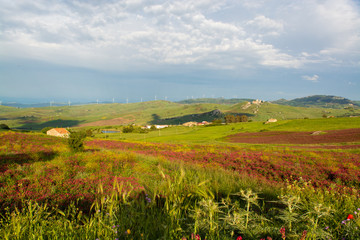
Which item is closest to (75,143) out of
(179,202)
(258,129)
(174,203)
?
(179,202)

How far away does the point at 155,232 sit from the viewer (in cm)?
333

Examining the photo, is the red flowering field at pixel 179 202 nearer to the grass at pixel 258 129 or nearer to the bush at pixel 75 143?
the bush at pixel 75 143

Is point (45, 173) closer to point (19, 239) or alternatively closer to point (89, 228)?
point (19, 239)

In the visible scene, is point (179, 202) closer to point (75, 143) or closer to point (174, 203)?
point (174, 203)

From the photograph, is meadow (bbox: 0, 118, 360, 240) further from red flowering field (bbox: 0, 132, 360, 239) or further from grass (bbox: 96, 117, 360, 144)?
grass (bbox: 96, 117, 360, 144)

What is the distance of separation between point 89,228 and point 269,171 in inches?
Answer: 445

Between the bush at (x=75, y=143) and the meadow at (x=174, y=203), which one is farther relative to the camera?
the bush at (x=75, y=143)

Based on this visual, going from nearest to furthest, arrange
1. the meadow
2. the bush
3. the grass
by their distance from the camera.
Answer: the meadow < the bush < the grass

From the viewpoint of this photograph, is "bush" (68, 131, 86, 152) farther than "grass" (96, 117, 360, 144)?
No

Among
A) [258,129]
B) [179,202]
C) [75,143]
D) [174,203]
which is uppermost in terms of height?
[174,203]

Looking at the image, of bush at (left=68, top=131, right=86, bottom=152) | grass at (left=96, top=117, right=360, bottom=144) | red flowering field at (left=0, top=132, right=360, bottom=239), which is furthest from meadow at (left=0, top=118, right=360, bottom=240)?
grass at (left=96, top=117, right=360, bottom=144)

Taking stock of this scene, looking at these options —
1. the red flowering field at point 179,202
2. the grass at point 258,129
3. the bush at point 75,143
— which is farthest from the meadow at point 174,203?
the grass at point 258,129

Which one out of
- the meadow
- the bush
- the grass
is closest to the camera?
the meadow

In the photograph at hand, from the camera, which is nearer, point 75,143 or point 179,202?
point 179,202
